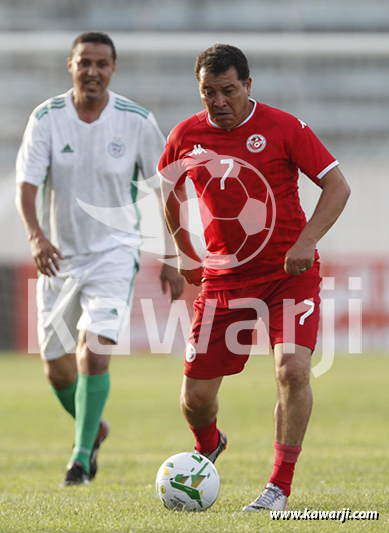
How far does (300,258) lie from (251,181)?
53 cm

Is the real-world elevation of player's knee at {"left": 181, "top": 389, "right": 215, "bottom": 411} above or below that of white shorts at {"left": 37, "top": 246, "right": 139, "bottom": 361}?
below

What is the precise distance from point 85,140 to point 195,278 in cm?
143

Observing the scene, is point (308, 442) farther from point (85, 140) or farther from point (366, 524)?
point (366, 524)

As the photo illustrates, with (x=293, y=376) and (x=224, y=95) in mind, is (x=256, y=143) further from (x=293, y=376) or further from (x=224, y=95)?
(x=293, y=376)

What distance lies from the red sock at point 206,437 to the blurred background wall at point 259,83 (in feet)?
22.6

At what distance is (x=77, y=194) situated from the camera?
6.13 meters

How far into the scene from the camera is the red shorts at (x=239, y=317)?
15.5 ft

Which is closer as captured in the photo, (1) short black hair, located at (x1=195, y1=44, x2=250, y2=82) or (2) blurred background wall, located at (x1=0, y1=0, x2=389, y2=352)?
(1) short black hair, located at (x1=195, y1=44, x2=250, y2=82)

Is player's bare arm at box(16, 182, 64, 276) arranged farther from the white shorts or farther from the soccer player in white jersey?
the white shorts

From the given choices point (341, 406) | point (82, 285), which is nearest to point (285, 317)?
point (82, 285)

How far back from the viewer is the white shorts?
19.8 feet

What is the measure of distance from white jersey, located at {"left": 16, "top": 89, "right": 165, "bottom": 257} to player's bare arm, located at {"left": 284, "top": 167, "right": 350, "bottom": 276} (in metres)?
1.89

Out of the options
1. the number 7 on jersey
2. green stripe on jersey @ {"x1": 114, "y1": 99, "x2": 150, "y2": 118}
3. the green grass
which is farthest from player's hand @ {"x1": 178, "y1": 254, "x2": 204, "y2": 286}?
green stripe on jersey @ {"x1": 114, "y1": 99, "x2": 150, "y2": 118}

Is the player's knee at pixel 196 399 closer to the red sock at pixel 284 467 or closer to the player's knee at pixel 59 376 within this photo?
the red sock at pixel 284 467
